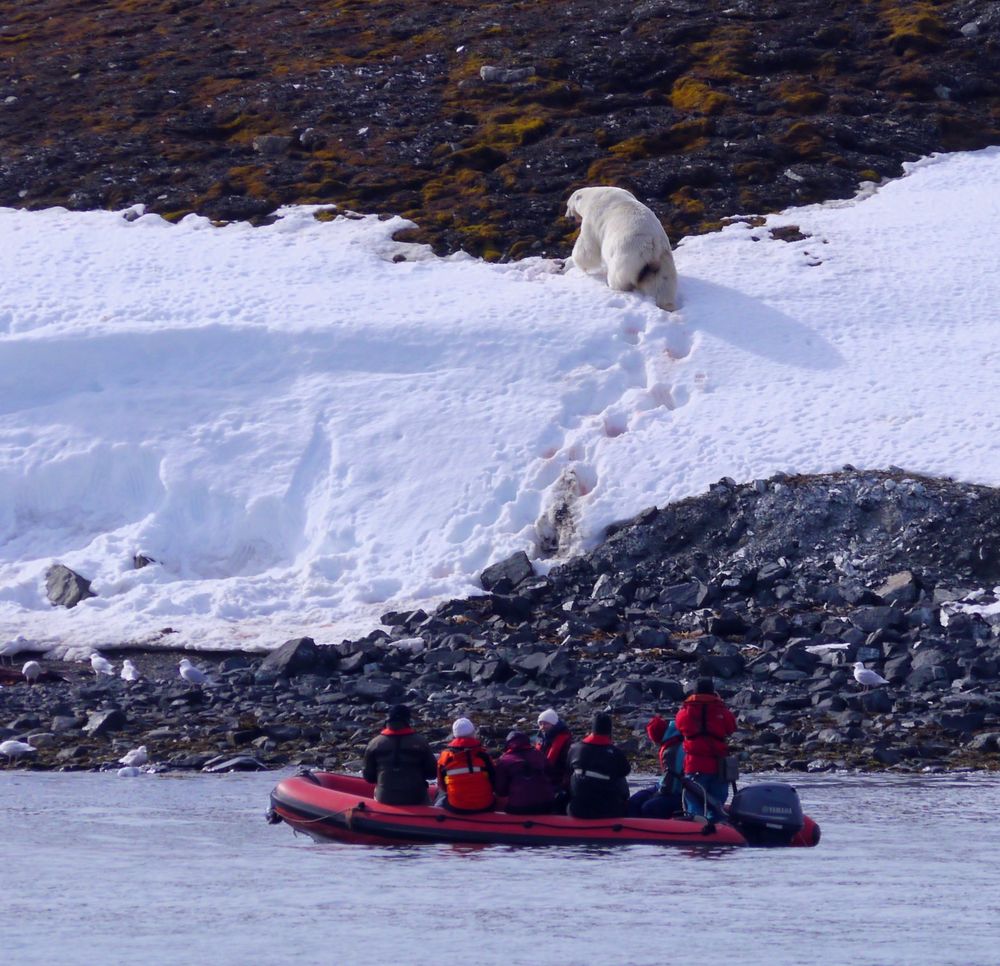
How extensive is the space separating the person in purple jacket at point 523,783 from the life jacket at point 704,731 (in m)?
0.98

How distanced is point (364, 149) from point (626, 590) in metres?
15.8

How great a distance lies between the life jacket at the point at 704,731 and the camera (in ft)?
36.0

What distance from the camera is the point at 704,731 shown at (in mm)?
11031

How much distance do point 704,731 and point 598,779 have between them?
0.86m

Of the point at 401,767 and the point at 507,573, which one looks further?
the point at 507,573

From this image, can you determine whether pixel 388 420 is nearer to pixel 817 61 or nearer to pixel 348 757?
pixel 348 757

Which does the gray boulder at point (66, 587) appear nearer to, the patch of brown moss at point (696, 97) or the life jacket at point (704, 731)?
the life jacket at point (704, 731)

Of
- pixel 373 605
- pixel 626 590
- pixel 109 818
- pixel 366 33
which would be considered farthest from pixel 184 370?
pixel 366 33

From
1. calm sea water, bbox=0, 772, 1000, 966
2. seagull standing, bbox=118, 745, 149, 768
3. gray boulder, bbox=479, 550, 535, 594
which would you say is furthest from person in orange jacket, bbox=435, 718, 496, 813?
gray boulder, bbox=479, 550, 535, 594

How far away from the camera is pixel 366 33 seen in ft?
123

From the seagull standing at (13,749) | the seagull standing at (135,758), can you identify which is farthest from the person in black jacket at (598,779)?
the seagull standing at (13,749)

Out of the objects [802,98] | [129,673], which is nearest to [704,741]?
[129,673]

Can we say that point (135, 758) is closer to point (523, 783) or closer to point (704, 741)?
point (523, 783)

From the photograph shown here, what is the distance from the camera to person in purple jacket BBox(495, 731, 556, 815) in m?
10.8
